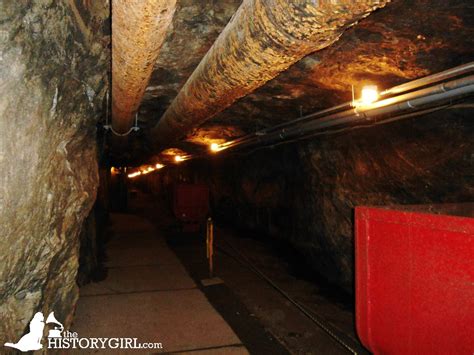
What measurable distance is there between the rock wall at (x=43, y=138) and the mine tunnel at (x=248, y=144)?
0.02 meters

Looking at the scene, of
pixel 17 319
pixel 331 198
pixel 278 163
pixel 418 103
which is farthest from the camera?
pixel 278 163

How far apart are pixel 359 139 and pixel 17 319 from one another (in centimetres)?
572

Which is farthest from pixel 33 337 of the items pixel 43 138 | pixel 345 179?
pixel 345 179

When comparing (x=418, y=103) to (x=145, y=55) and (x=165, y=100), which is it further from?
(x=165, y=100)

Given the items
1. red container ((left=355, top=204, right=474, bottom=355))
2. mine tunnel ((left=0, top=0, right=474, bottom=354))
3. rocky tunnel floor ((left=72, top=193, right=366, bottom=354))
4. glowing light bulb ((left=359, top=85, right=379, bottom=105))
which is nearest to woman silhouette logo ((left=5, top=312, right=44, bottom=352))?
mine tunnel ((left=0, top=0, right=474, bottom=354))

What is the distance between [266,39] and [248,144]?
7.03 metres

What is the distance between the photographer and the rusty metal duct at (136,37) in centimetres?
182

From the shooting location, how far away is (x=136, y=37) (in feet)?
6.97

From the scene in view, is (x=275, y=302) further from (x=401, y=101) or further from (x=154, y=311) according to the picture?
(x=401, y=101)

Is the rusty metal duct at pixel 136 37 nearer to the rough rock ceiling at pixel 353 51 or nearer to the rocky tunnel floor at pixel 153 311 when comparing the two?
the rough rock ceiling at pixel 353 51

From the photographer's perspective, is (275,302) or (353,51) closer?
(353,51)

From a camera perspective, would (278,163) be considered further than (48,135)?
Yes

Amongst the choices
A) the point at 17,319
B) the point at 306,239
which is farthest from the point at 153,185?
the point at 17,319

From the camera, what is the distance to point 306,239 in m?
9.31
